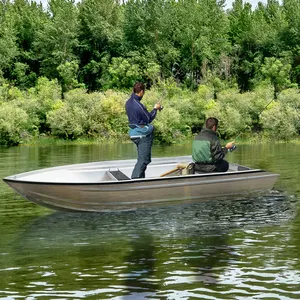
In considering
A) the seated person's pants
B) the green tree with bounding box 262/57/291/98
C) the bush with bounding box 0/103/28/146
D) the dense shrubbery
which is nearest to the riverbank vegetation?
the green tree with bounding box 262/57/291/98

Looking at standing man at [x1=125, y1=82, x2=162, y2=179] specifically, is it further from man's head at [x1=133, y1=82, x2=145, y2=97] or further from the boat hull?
the boat hull

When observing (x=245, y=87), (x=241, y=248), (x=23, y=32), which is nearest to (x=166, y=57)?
(x=245, y=87)

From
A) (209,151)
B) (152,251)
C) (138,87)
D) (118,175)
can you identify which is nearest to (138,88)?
(138,87)

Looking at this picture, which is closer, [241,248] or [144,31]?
[241,248]

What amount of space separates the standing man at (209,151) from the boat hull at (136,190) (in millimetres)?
419

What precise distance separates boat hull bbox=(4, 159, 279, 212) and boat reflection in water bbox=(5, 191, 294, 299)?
227 mm

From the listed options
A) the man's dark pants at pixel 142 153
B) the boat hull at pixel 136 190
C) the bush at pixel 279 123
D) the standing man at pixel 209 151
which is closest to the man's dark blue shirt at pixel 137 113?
the man's dark pants at pixel 142 153

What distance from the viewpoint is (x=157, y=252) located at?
982 centimetres

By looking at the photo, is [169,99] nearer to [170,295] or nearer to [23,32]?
[23,32]

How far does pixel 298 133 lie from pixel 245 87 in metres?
24.6

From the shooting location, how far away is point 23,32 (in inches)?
3110

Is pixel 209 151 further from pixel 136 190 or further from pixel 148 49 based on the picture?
pixel 148 49

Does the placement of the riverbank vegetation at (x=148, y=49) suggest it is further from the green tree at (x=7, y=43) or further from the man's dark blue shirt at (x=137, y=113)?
the man's dark blue shirt at (x=137, y=113)

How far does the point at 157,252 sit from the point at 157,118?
43.8 metres
